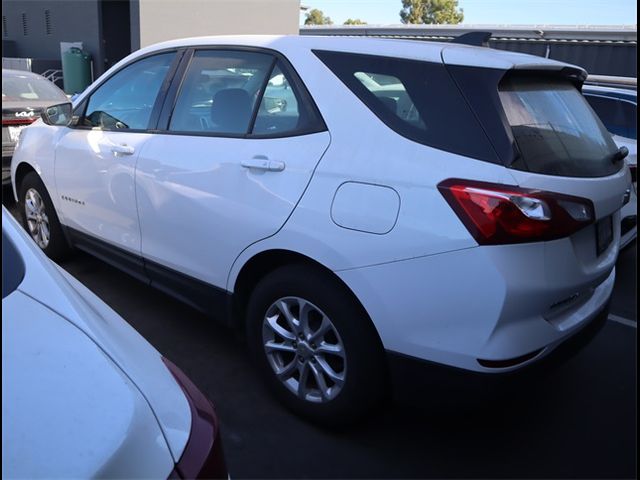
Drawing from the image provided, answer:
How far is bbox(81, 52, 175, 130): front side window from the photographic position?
360cm

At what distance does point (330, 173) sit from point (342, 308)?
1.98ft

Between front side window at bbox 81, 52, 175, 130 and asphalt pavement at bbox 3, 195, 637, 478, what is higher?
front side window at bbox 81, 52, 175, 130

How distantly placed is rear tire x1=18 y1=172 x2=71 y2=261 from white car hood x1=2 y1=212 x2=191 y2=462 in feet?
10.2

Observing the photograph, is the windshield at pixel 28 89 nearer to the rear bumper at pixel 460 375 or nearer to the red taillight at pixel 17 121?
the red taillight at pixel 17 121

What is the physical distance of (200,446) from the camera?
131cm

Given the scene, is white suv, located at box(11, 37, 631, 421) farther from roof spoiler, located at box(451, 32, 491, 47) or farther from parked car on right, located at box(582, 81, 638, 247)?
parked car on right, located at box(582, 81, 638, 247)

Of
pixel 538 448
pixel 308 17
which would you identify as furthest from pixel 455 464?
pixel 308 17

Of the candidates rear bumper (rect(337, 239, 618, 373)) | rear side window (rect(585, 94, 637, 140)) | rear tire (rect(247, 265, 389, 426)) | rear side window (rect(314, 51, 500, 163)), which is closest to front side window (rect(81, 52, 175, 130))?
rear side window (rect(314, 51, 500, 163))

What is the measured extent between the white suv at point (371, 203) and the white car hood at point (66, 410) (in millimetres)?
1275

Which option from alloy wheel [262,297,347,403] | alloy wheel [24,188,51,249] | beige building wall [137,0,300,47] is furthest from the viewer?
beige building wall [137,0,300,47]

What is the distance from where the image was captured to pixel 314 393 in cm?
274

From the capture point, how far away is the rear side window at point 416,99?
2234 mm

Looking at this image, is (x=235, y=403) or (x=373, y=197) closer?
(x=373, y=197)

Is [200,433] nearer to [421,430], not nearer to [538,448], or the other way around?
[421,430]
